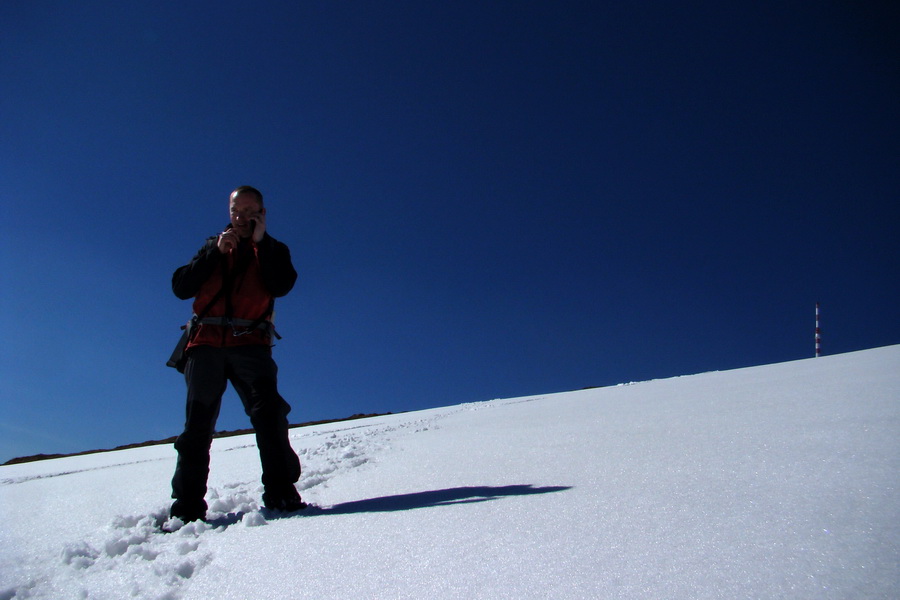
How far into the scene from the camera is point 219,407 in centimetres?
243

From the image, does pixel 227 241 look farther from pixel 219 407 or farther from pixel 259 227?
pixel 219 407

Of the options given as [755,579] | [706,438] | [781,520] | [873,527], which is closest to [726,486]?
[781,520]

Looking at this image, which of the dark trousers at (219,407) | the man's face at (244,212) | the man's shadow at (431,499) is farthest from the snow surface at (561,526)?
the man's face at (244,212)

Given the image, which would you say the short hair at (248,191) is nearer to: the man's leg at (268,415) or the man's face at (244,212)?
the man's face at (244,212)

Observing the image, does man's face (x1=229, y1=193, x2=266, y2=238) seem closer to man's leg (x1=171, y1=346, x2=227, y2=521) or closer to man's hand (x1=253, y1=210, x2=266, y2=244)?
man's hand (x1=253, y1=210, x2=266, y2=244)

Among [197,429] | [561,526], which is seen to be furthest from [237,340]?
[561,526]

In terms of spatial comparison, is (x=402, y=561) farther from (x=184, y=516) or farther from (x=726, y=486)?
(x=184, y=516)

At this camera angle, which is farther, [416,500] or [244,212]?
[244,212]

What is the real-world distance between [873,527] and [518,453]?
156 cm

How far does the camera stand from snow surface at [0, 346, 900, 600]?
35.3 inches

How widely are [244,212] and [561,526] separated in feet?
6.76

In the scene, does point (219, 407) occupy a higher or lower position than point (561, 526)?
higher

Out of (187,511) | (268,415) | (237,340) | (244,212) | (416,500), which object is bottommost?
(187,511)

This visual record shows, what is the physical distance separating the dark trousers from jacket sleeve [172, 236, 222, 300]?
0.92ft
